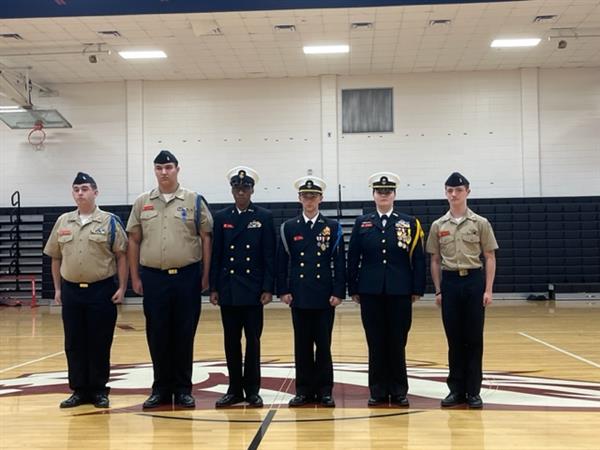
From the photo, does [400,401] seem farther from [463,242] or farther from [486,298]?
[463,242]

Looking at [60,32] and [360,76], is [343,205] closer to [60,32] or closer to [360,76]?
[360,76]

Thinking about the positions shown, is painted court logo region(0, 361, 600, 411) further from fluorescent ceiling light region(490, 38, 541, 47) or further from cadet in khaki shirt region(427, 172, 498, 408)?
fluorescent ceiling light region(490, 38, 541, 47)

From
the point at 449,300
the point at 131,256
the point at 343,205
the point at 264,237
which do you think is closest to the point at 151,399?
the point at 131,256

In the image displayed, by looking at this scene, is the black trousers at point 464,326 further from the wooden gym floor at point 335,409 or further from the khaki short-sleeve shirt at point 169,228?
the khaki short-sleeve shirt at point 169,228

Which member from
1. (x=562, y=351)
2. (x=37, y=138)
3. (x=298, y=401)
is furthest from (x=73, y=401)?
(x=37, y=138)

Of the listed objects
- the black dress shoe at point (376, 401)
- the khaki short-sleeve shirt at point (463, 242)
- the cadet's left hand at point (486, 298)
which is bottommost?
the black dress shoe at point (376, 401)

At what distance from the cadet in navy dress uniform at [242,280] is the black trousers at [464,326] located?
1.37m

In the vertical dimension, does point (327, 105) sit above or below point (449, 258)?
above

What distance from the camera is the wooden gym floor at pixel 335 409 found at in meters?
3.73

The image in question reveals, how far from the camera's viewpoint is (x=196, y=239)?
15.6 feet

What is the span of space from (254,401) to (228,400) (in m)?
0.20

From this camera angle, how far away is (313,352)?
4.70 metres

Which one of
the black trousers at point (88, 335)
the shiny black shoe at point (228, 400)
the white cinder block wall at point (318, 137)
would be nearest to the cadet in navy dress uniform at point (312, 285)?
the shiny black shoe at point (228, 400)

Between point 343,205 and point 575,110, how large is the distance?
6.18 meters
